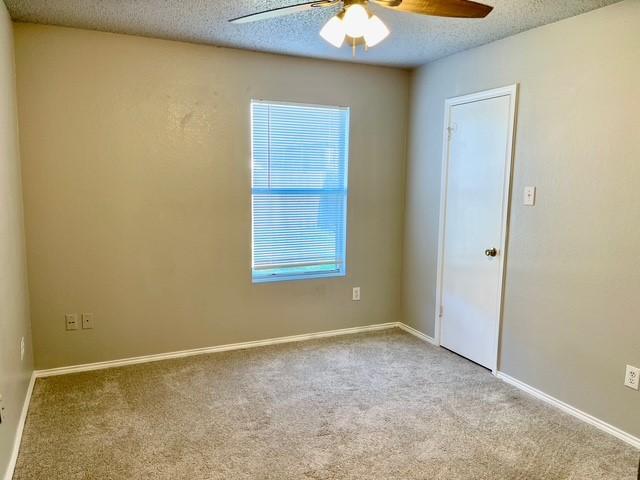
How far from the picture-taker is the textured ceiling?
2570 millimetres

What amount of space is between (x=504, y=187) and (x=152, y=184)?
2.56 metres

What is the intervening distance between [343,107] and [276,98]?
62 cm

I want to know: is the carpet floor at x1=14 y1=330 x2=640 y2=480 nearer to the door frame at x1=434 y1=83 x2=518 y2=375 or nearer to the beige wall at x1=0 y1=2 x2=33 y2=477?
the beige wall at x1=0 y1=2 x2=33 y2=477

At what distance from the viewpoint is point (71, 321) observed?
324cm

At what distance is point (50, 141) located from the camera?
3.05 meters

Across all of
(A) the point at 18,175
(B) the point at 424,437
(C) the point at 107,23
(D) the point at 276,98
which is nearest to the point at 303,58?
(D) the point at 276,98

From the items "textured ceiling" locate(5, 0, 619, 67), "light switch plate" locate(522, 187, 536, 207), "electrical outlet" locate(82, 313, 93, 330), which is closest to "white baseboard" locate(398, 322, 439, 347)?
"light switch plate" locate(522, 187, 536, 207)

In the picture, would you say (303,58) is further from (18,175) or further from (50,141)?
(18,175)

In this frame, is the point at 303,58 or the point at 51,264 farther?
the point at 303,58

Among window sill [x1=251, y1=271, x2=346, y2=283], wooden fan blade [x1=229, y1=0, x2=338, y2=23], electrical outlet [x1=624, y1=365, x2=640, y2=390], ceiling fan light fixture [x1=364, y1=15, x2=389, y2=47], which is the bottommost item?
electrical outlet [x1=624, y1=365, x2=640, y2=390]

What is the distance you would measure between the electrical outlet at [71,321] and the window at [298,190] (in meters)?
1.35

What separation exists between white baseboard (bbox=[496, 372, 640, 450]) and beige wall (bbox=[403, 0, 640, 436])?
1.5 inches

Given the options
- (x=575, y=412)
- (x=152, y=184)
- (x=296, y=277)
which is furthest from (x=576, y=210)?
(x=152, y=184)

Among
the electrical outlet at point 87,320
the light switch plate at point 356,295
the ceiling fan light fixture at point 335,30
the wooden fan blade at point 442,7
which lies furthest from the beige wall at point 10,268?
the light switch plate at point 356,295
